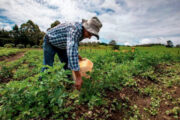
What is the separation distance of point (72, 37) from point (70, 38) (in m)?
0.04

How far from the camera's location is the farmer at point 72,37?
1.64 m

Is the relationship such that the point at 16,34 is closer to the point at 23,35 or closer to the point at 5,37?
the point at 23,35

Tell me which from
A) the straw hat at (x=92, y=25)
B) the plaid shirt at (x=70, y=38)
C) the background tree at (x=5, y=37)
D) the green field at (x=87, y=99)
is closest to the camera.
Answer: the green field at (x=87, y=99)

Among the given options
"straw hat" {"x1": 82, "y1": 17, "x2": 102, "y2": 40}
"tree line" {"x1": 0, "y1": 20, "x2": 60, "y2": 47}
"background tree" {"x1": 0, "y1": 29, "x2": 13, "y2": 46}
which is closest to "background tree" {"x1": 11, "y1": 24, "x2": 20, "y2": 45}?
"tree line" {"x1": 0, "y1": 20, "x2": 60, "y2": 47}

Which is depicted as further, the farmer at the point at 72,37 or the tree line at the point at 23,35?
the tree line at the point at 23,35

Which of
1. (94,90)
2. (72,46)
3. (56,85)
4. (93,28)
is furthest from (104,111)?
(93,28)

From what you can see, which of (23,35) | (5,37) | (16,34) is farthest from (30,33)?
(5,37)

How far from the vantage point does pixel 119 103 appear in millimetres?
2156

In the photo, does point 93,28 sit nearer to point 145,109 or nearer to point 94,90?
point 94,90

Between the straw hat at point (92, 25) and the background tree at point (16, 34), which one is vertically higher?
the background tree at point (16, 34)

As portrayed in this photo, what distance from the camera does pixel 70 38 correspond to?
174 centimetres

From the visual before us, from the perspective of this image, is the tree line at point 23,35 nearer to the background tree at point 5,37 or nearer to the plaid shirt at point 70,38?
the background tree at point 5,37

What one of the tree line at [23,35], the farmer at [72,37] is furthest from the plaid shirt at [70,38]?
the tree line at [23,35]

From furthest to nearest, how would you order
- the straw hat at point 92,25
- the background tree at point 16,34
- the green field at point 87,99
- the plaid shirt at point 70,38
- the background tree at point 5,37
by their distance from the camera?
the background tree at point 16,34, the background tree at point 5,37, the straw hat at point 92,25, the plaid shirt at point 70,38, the green field at point 87,99
